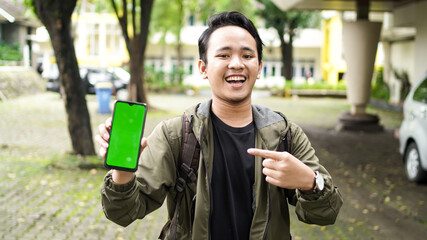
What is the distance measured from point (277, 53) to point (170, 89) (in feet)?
70.8

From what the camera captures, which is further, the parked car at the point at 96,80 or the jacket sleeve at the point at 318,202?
the parked car at the point at 96,80

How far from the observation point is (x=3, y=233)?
6523 mm

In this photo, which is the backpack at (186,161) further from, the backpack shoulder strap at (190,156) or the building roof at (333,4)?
the building roof at (333,4)

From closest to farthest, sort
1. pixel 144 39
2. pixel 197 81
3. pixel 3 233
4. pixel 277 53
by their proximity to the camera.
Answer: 1. pixel 3 233
2. pixel 144 39
3. pixel 197 81
4. pixel 277 53

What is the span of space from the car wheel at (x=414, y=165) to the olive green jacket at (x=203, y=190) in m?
7.30

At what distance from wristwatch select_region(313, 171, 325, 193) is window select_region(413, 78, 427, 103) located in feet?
25.5

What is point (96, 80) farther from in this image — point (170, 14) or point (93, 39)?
point (93, 39)

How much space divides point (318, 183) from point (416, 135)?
24.8 feet

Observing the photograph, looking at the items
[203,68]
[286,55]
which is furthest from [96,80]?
[203,68]

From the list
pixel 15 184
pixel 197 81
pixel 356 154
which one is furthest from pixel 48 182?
pixel 197 81

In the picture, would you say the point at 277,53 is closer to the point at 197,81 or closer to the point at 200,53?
the point at 197,81

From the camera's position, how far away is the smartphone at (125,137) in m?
2.14

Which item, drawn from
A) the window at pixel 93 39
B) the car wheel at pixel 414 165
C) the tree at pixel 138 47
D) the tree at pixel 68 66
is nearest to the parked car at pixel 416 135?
the car wheel at pixel 414 165

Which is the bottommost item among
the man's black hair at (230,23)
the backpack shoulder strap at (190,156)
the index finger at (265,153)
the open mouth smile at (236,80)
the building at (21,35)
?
the backpack shoulder strap at (190,156)
